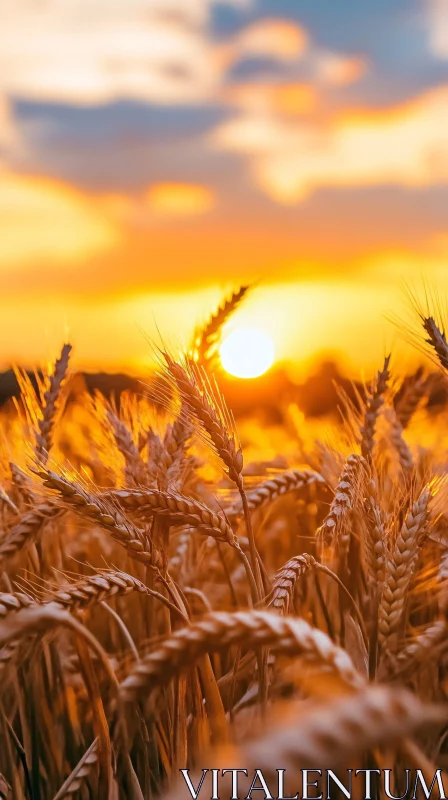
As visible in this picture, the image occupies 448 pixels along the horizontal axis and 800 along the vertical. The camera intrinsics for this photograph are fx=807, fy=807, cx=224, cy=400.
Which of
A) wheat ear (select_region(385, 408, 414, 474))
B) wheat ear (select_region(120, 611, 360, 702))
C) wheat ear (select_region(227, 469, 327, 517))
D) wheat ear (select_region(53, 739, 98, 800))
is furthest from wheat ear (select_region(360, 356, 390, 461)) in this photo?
wheat ear (select_region(120, 611, 360, 702))

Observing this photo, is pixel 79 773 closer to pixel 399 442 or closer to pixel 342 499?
pixel 342 499

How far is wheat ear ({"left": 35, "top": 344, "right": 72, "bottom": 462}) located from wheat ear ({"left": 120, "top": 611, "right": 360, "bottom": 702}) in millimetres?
1770

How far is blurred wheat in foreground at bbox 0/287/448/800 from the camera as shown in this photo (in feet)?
3.74

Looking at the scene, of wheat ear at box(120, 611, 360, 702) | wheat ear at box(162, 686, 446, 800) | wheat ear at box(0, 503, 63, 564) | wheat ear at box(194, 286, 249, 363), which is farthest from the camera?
wheat ear at box(194, 286, 249, 363)

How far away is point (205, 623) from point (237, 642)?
0.17 ft

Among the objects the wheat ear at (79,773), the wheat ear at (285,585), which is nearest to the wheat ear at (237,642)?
the wheat ear at (285,585)

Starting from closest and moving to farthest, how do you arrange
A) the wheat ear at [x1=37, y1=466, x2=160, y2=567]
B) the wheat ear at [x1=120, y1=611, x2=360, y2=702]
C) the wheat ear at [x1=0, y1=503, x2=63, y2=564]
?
1. the wheat ear at [x1=120, y1=611, x2=360, y2=702]
2. the wheat ear at [x1=37, y1=466, x2=160, y2=567]
3. the wheat ear at [x1=0, y1=503, x2=63, y2=564]

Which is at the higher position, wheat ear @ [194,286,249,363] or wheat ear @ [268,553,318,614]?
wheat ear @ [194,286,249,363]

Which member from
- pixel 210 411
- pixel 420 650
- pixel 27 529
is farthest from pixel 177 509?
pixel 27 529

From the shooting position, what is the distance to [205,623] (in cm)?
115

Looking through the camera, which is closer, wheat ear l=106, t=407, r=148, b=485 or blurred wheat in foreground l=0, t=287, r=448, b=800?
blurred wheat in foreground l=0, t=287, r=448, b=800

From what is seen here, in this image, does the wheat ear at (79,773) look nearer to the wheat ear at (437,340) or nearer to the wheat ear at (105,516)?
the wheat ear at (105,516)

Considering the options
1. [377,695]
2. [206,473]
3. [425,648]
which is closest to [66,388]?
[206,473]

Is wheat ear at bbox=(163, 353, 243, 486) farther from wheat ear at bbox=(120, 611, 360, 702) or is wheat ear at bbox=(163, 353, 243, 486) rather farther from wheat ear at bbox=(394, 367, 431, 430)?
wheat ear at bbox=(394, 367, 431, 430)
